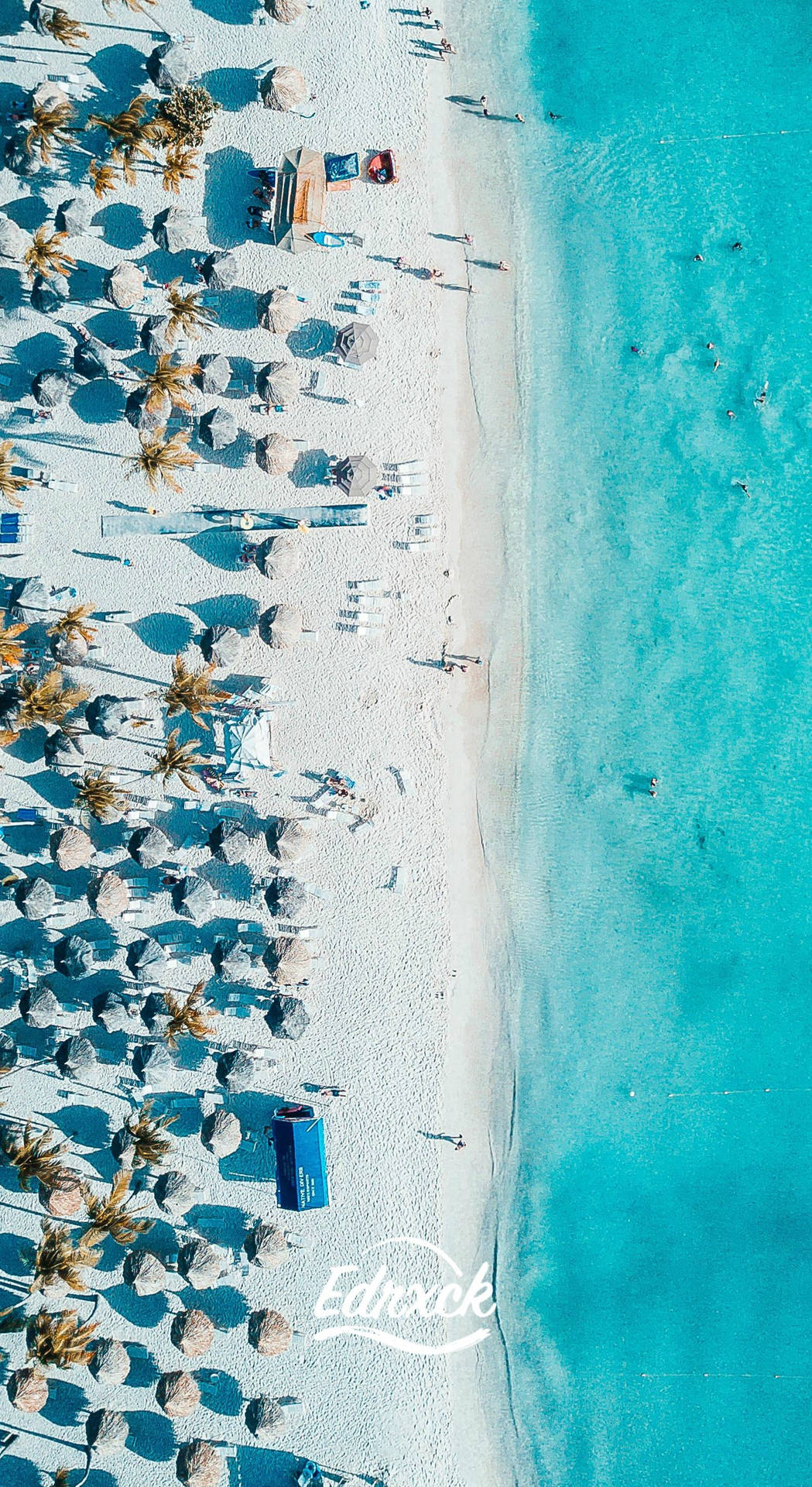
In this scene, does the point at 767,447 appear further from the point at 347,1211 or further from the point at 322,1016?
the point at 347,1211

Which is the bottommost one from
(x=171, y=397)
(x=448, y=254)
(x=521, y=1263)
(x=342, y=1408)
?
(x=342, y=1408)

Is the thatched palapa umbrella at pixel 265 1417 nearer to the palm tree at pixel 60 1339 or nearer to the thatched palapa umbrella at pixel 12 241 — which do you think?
the palm tree at pixel 60 1339

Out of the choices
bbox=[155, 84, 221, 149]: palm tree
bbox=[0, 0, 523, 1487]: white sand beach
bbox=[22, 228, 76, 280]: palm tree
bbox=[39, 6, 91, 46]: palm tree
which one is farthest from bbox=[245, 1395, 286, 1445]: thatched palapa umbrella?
bbox=[39, 6, 91, 46]: palm tree

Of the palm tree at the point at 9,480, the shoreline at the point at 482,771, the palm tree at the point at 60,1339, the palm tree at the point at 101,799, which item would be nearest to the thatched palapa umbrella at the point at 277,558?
the shoreline at the point at 482,771

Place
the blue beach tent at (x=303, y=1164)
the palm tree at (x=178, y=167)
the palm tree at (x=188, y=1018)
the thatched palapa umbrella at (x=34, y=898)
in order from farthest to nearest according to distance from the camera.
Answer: the thatched palapa umbrella at (x=34, y=898)
the palm tree at (x=188, y=1018)
the palm tree at (x=178, y=167)
the blue beach tent at (x=303, y=1164)

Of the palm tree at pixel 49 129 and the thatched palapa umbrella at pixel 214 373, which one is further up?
the palm tree at pixel 49 129

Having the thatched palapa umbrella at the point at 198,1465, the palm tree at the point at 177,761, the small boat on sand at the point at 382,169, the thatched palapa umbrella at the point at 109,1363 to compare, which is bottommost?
the thatched palapa umbrella at the point at 198,1465

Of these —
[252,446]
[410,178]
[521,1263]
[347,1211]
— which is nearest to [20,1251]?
[347,1211]
